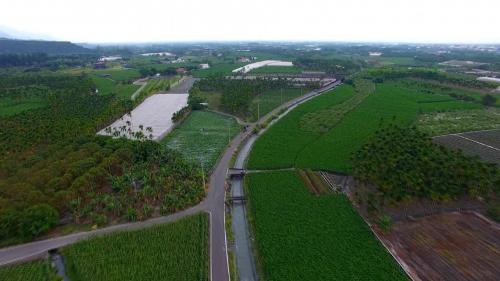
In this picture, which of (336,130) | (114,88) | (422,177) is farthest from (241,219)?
(114,88)

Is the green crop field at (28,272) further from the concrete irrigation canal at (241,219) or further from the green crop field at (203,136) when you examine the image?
the green crop field at (203,136)

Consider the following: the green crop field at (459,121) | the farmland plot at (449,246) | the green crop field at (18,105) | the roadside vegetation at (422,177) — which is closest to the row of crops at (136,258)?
the farmland plot at (449,246)

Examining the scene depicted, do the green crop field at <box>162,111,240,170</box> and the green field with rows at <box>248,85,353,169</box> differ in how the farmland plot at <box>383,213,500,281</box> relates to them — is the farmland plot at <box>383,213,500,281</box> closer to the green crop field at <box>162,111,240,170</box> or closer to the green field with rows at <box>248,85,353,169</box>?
the green field with rows at <box>248,85,353,169</box>

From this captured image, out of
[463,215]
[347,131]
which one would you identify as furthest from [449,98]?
[463,215]

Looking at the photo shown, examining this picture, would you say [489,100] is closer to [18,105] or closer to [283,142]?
[283,142]

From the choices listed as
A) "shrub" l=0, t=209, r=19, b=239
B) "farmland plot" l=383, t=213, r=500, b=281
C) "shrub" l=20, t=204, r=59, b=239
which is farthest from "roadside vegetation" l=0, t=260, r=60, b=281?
"farmland plot" l=383, t=213, r=500, b=281

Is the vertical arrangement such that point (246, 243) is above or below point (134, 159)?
below

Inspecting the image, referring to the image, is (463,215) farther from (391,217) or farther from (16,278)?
(16,278)
